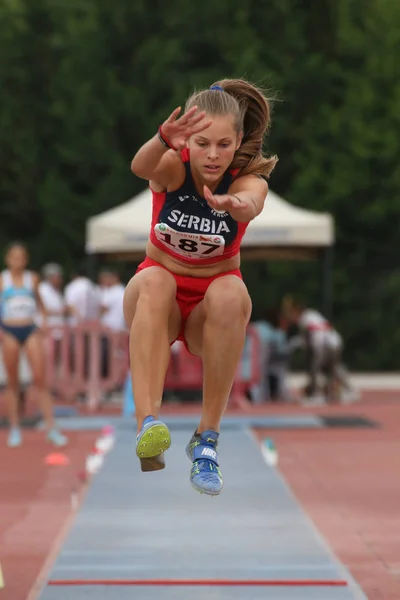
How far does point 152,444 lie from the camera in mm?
5199

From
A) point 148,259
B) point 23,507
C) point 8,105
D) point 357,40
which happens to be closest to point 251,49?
point 357,40

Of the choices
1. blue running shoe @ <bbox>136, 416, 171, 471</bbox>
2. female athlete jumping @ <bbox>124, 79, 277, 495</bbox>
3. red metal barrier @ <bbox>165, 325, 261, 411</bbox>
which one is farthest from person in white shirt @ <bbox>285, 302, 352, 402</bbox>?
blue running shoe @ <bbox>136, 416, 171, 471</bbox>

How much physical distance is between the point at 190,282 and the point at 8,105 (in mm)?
24691

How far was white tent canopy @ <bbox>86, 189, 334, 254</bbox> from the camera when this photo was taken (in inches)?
684

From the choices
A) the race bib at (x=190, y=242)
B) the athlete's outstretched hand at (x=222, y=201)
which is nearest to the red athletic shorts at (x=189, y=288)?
the race bib at (x=190, y=242)

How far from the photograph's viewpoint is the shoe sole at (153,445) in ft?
17.1

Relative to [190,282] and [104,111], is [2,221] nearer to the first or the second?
[104,111]

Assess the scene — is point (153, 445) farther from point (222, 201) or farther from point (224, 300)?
point (222, 201)

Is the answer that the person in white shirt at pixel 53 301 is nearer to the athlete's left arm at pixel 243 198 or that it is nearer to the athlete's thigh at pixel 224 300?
the athlete's thigh at pixel 224 300

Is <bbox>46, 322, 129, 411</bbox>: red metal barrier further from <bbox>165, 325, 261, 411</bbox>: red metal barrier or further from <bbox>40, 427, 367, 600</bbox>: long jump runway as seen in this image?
<bbox>40, 427, 367, 600</bbox>: long jump runway

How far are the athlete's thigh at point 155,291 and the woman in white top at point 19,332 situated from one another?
7.22 m

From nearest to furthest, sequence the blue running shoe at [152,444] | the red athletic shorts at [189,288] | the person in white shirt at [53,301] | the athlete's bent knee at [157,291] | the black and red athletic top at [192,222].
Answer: the blue running shoe at [152,444] → the black and red athletic top at [192,222] → the athlete's bent knee at [157,291] → the red athletic shorts at [189,288] → the person in white shirt at [53,301]

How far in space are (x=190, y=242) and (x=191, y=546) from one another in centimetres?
235

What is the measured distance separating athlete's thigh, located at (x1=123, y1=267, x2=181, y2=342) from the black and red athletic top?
0.15 metres
